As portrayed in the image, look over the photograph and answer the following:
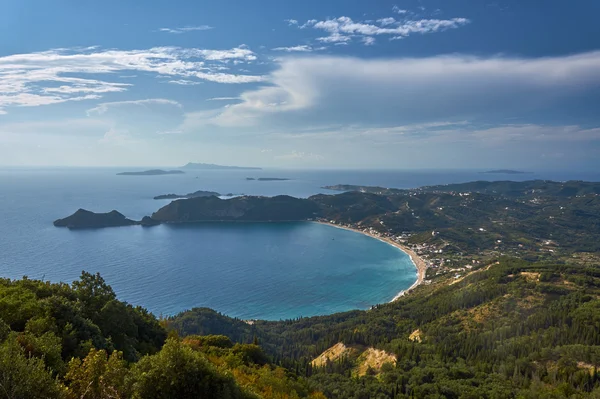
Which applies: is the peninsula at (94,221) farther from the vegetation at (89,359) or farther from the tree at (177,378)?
the tree at (177,378)

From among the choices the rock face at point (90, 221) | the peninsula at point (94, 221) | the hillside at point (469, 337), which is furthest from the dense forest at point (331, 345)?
the rock face at point (90, 221)

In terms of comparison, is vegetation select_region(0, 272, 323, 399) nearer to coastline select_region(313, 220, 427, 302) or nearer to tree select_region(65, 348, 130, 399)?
tree select_region(65, 348, 130, 399)

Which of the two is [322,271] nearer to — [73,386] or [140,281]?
[140,281]

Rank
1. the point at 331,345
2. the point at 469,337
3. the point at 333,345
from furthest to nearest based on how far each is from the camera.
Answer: the point at 331,345 → the point at 333,345 → the point at 469,337

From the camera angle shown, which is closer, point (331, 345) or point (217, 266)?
point (331, 345)

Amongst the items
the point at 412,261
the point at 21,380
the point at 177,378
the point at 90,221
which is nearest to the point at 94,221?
the point at 90,221

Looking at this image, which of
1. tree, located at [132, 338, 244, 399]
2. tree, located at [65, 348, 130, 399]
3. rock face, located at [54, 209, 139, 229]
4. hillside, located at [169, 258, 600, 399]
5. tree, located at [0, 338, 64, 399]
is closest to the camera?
tree, located at [0, 338, 64, 399]

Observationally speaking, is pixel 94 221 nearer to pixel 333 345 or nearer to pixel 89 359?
pixel 333 345

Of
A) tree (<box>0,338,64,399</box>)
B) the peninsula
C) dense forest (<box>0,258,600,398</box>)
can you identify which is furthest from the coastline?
the peninsula
